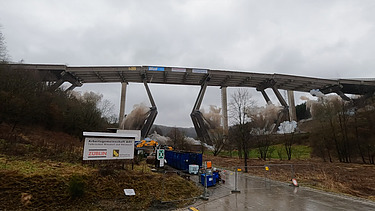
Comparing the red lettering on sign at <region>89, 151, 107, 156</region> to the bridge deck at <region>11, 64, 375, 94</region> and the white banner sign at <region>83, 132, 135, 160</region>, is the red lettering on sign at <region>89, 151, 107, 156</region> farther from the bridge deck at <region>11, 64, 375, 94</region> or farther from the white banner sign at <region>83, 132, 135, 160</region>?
the bridge deck at <region>11, 64, 375, 94</region>

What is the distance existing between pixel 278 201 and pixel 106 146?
815 centimetres

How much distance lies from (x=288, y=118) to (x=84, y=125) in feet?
161

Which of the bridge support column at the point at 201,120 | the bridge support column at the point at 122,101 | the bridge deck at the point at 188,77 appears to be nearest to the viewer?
the bridge deck at the point at 188,77

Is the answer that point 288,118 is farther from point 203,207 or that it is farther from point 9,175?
point 9,175

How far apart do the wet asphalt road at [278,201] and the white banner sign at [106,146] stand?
Result: 459 centimetres

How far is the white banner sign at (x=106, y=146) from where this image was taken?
28.8ft

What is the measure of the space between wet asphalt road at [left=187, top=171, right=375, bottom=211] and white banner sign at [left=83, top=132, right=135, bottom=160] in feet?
15.1

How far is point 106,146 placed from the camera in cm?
933

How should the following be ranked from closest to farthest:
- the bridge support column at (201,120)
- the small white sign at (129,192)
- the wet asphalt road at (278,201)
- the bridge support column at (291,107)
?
the wet asphalt road at (278,201) < the small white sign at (129,192) < the bridge support column at (201,120) < the bridge support column at (291,107)

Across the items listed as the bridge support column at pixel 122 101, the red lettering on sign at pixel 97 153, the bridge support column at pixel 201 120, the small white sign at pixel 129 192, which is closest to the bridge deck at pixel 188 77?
the bridge support column at pixel 122 101

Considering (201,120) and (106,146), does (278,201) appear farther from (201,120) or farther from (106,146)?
(201,120)

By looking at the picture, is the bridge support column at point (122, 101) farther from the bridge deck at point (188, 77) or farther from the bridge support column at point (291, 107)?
the bridge support column at point (291, 107)

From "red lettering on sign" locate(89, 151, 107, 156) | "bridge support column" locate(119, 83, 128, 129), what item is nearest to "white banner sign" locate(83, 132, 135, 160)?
"red lettering on sign" locate(89, 151, 107, 156)

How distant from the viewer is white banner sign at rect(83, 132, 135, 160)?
28.8ft
